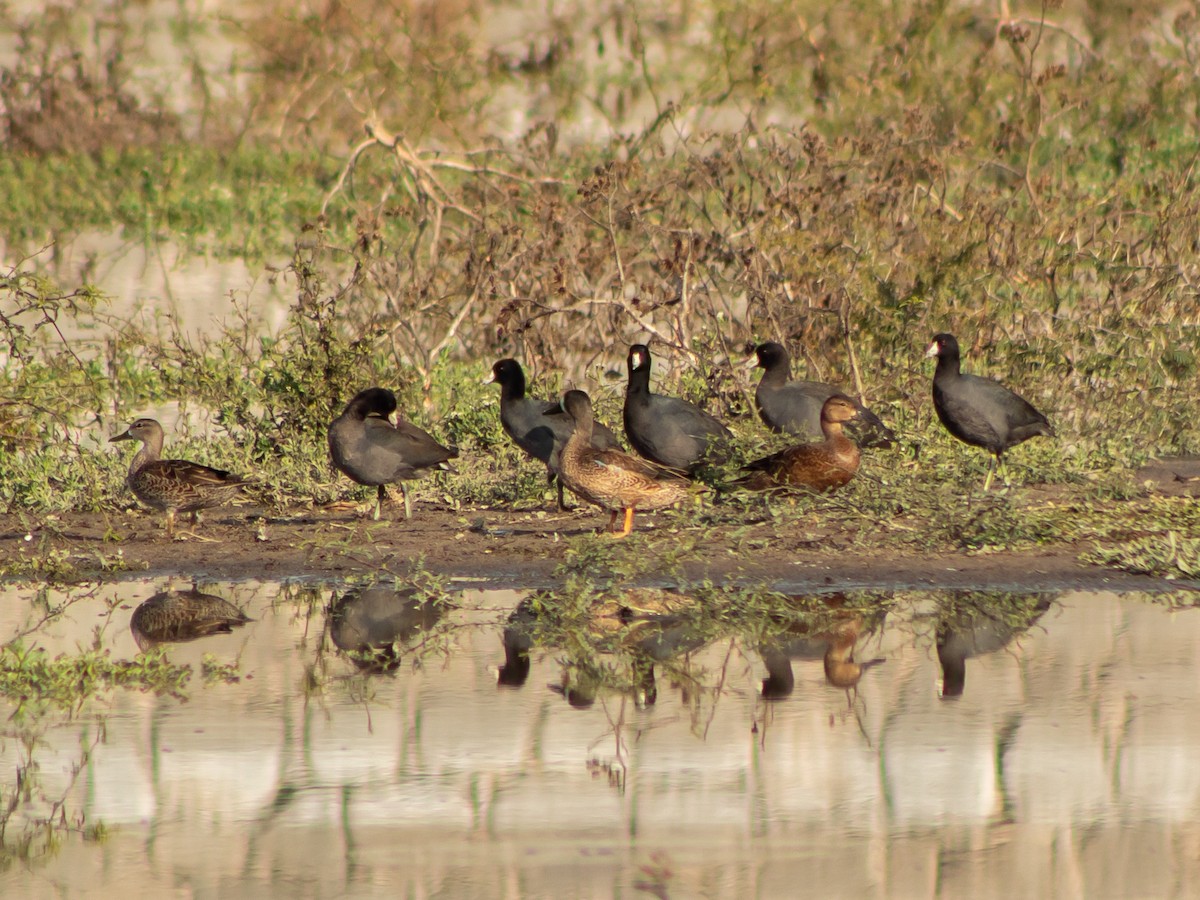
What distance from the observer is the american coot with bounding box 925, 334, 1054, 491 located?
11477mm

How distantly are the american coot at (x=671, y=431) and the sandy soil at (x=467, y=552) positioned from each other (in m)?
0.55

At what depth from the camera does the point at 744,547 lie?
9.64m

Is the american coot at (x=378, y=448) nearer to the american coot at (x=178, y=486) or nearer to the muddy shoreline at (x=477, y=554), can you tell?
the muddy shoreline at (x=477, y=554)

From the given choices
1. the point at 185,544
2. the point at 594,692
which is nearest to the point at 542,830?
the point at 594,692

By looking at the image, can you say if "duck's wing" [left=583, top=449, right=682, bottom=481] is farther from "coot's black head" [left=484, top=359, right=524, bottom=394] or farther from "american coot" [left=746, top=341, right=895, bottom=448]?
"coot's black head" [left=484, top=359, right=524, bottom=394]

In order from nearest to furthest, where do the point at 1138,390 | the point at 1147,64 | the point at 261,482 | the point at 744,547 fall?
the point at 744,547, the point at 261,482, the point at 1138,390, the point at 1147,64

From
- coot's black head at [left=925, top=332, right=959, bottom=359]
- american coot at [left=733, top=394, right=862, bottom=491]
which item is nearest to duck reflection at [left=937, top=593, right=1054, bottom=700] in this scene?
american coot at [left=733, top=394, right=862, bottom=491]

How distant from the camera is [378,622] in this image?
8.01 metres

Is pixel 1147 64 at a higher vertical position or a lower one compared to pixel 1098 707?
higher

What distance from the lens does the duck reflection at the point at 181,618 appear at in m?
7.74

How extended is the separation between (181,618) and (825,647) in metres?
2.84

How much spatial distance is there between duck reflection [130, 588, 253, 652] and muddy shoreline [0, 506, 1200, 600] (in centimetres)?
62

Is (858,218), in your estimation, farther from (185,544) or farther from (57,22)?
(57,22)

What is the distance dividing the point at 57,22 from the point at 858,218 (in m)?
13.1
